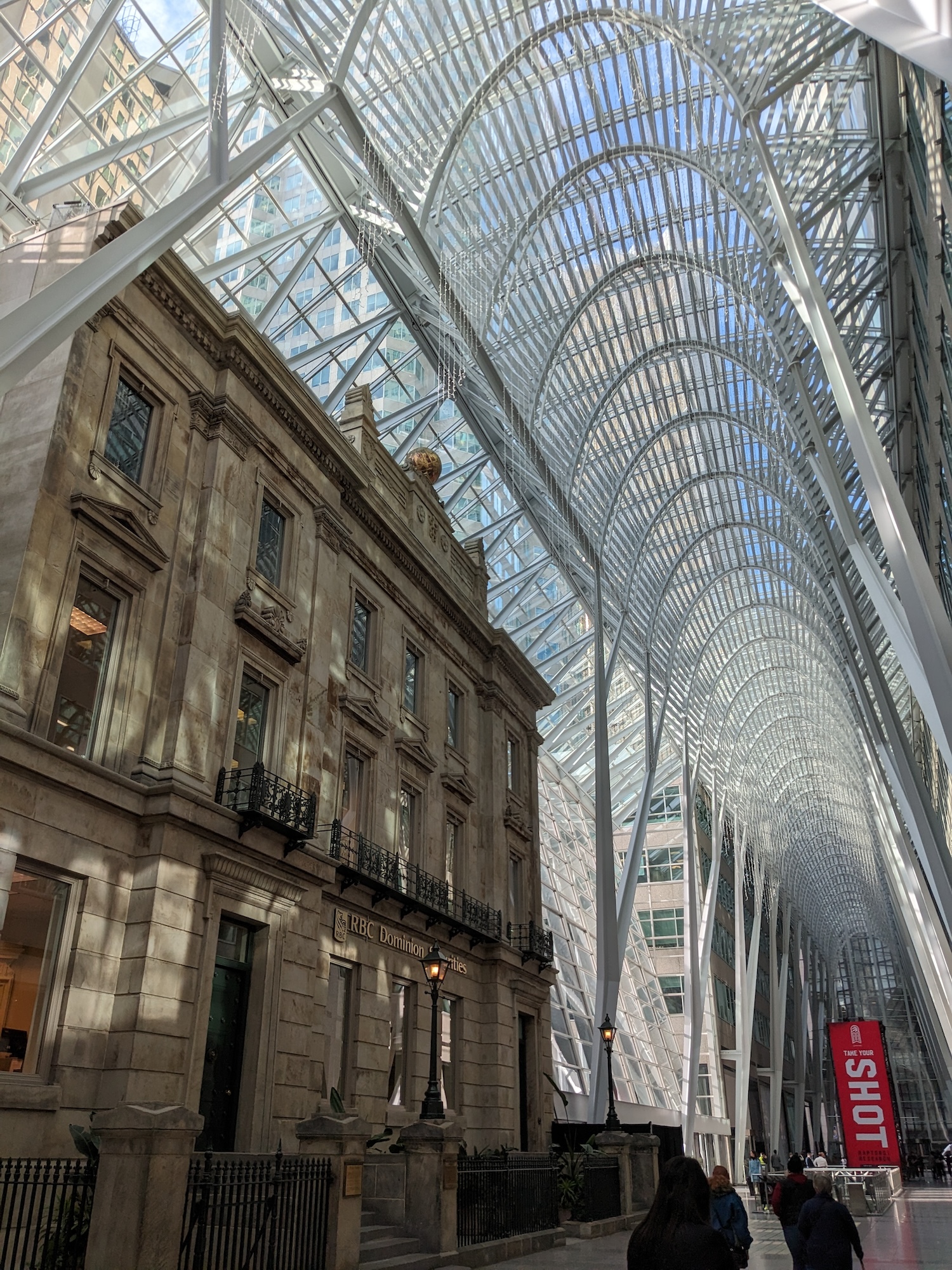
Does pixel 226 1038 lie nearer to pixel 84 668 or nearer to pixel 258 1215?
pixel 258 1215

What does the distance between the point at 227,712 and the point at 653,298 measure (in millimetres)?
20440

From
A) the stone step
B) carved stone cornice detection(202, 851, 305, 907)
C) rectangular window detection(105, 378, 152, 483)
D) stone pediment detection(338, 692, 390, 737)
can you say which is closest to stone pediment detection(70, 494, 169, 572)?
rectangular window detection(105, 378, 152, 483)

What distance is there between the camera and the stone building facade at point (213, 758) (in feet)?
47.5

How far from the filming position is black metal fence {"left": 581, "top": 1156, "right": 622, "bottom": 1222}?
20.4m

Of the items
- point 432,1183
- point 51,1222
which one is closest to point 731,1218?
point 432,1183

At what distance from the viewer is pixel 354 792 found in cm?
2347

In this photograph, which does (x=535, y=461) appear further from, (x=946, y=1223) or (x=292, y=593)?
(x=946, y=1223)

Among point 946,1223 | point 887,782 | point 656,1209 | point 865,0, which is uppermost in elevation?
point 887,782

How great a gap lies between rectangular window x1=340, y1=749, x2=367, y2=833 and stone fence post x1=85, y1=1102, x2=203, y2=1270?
516 inches

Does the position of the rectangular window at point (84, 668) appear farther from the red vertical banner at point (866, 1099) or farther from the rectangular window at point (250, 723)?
the red vertical banner at point (866, 1099)

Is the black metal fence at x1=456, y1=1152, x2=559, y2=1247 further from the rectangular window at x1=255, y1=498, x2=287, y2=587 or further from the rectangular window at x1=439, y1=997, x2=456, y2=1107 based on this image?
the rectangular window at x1=255, y1=498, x2=287, y2=587

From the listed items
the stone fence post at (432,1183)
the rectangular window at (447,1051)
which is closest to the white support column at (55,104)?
the stone fence post at (432,1183)

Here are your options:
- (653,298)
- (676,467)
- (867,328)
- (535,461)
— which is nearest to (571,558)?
(676,467)

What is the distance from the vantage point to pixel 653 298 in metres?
31.7
